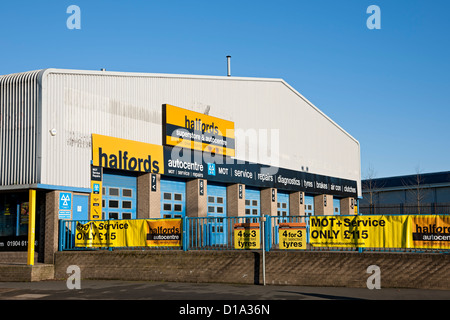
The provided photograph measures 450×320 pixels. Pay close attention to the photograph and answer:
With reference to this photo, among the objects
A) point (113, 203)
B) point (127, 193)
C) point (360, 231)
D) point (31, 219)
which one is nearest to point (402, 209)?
point (127, 193)

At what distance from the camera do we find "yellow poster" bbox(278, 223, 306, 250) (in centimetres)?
1727

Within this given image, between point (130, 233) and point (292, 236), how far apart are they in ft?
20.2

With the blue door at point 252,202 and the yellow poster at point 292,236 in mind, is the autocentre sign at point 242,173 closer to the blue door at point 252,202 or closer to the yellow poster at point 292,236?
the blue door at point 252,202

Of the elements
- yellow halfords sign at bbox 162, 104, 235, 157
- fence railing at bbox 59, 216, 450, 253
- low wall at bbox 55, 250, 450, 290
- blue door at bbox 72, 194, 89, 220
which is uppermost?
yellow halfords sign at bbox 162, 104, 235, 157

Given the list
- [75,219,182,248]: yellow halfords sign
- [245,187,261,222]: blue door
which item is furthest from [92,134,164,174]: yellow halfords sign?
[245,187,261,222]: blue door

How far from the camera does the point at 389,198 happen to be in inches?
2736

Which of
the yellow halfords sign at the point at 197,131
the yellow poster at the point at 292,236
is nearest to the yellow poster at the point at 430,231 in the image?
the yellow poster at the point at 292,236

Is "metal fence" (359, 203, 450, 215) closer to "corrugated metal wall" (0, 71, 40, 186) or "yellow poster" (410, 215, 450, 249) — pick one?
"yellow poster" (410, 215, 450, 249)

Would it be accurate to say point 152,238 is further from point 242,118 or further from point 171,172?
point 242,118

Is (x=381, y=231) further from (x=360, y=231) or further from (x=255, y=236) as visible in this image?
(x=255, y=236)

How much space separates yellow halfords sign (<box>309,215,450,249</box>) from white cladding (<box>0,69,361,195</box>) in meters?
9.96

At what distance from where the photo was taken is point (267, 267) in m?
17.3

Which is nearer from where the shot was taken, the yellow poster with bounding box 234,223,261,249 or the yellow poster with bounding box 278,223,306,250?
the yellow poster with bounding box 278,223,306,250

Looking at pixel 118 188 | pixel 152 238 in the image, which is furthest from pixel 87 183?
pixel 152 238
